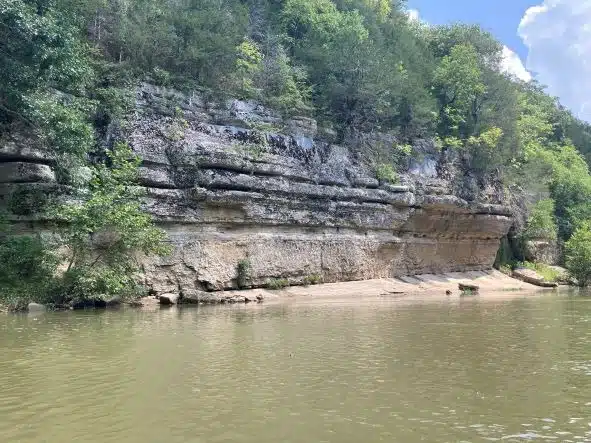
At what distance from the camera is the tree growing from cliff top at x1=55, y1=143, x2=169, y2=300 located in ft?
60.6

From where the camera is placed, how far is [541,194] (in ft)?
147

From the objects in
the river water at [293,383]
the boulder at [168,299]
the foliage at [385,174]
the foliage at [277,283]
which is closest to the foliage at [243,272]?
the foliage at [277,283]

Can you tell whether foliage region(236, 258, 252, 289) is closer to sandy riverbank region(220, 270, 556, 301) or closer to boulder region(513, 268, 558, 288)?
sandy riverbank region(220, 270, 556, 301)

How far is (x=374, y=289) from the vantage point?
96.3 feet

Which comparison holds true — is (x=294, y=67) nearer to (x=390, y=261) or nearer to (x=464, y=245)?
(x=390, y=261)

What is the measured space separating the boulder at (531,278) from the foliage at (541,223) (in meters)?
3.32

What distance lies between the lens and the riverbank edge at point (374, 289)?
21.6 m

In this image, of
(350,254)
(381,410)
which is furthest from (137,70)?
(381,410)

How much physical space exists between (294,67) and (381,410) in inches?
1196

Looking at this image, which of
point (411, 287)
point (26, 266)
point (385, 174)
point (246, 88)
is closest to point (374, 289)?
point (411, 287)

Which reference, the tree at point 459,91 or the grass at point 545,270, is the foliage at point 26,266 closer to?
the tree at point 459,91

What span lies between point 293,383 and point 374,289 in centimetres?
2258

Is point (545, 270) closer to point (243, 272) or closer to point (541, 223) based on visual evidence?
point (541, 223)

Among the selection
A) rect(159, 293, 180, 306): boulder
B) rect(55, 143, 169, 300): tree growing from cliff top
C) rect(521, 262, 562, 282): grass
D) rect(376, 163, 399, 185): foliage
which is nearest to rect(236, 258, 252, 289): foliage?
rect(159, 293, 180, 306): boulder
